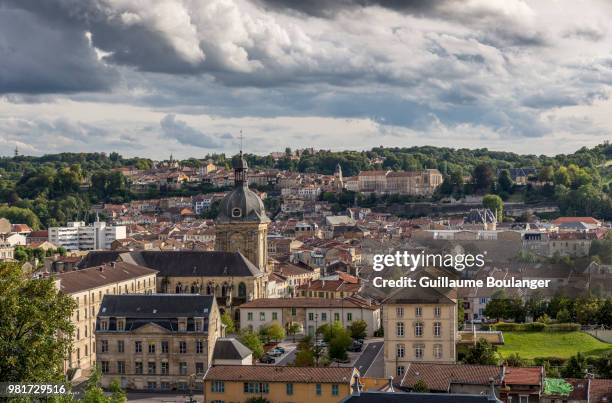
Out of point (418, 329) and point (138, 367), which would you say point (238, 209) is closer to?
point (138, 367)

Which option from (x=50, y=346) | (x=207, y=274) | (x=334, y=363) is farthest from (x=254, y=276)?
(x=50, y=346)

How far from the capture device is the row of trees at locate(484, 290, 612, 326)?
187 feet

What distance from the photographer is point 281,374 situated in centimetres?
3831

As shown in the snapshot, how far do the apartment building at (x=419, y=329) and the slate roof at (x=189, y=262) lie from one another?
22.2 m

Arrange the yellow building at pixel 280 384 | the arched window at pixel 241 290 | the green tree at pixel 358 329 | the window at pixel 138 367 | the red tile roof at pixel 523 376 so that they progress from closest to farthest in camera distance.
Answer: the red tile roof at pixel 523 376 < the yellow building at pixel 280 384 < the window at pixel 138 367 < the green tree at pixel 358 329 < the arched window at pixel 241 290

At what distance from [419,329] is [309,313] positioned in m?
15.2

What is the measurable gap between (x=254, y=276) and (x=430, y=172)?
370 feet

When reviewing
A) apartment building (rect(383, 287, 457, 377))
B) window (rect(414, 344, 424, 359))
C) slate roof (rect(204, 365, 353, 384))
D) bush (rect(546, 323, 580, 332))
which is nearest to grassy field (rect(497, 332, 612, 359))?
bush (rect(546, 323, 580, 332))

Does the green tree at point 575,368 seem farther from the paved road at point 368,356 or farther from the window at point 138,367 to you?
the window at point 138,367

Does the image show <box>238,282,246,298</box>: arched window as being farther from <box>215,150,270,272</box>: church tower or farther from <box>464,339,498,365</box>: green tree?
<box>464,339,498,365</box>: green tree

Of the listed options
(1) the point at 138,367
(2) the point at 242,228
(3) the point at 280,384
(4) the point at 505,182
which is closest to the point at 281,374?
(3) the point at 280,384

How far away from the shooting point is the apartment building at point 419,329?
44625 millimetres

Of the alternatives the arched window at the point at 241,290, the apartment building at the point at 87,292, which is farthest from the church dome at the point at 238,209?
the apartment building at the point at 87,292

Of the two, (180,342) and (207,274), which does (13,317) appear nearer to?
(180,342)
